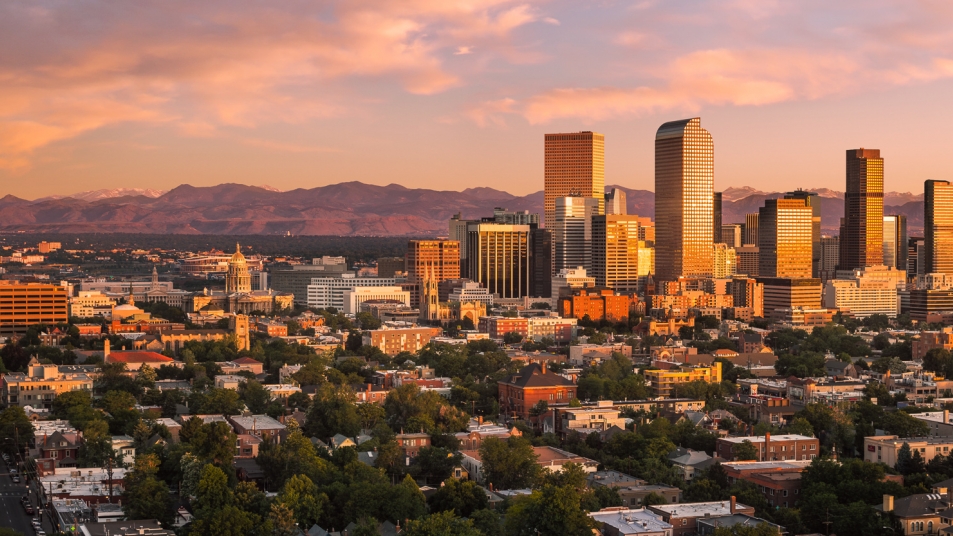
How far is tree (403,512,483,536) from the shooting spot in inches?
1859

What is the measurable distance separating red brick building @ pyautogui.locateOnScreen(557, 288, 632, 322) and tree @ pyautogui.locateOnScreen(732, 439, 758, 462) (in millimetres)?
92555

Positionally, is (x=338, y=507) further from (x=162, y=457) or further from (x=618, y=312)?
(x=618, y=312)

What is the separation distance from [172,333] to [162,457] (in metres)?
65.3

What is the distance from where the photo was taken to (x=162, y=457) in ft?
207

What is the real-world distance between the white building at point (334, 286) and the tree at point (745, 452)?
124 meters

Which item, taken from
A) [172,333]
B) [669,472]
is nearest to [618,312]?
[172,333]

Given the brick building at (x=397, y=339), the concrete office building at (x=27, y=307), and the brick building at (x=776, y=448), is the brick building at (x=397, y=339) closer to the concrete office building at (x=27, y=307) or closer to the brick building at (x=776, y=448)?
the concrete office building at (x=27, y=307)

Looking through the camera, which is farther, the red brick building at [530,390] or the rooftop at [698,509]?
the red brick building at [530,390]

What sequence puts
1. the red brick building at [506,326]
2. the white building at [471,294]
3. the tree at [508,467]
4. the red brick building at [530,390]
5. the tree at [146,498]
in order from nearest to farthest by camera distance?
the tree at [146,498], the tree at [508,467], the red brick building at [530,390], the red brick building at [506,326], the white building at [471,294]

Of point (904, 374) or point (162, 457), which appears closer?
point (162, 457)

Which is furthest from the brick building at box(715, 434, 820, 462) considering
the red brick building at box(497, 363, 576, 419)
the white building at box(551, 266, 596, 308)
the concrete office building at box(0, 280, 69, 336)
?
the white building at box(551, 266, 596, 308)

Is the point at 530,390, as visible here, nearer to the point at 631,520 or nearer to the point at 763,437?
the point at 763,437

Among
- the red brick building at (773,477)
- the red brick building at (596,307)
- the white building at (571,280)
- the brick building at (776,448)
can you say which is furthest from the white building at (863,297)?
the red brick building at (773,477)

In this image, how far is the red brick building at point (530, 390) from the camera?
8456 cm
